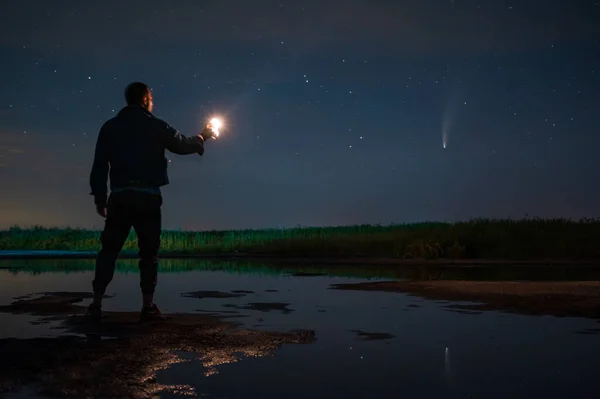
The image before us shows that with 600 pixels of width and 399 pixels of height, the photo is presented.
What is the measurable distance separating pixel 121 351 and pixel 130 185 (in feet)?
8.27

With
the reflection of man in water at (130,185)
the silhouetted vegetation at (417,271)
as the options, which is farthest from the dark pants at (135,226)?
the silhouetted vegetation at (417,271)

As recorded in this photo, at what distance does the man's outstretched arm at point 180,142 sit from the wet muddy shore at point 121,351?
1723 mm

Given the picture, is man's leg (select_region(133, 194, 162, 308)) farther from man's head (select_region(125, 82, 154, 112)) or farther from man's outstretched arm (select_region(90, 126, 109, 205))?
man's head (select_region(125, 82, 154, 112))

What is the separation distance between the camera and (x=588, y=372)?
4.26 metres

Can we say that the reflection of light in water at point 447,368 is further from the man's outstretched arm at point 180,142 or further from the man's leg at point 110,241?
the man's outstretched arm at point 180,142

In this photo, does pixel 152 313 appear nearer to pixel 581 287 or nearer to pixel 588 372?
pixel 588 372

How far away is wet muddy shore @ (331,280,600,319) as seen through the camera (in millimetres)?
7695

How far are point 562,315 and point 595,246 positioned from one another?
17.5 meters

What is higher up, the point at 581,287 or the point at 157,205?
the point at 157,205

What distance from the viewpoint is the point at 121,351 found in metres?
5.05

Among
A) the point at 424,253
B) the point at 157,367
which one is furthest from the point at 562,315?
the point at 424,253

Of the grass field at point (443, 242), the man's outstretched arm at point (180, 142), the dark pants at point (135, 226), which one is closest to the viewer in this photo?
the dark pants at point (135, 226)

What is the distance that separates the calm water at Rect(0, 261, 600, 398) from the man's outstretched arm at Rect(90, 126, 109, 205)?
4.49ft

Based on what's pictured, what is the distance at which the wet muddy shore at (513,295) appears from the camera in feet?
25.2
